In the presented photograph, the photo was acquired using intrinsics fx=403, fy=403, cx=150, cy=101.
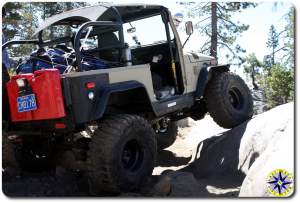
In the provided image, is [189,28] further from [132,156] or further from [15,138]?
[15,138]

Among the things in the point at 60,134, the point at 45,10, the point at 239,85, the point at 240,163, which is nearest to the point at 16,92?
the point at 60,134

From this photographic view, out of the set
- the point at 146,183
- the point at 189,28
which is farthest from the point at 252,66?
the point at 146,183

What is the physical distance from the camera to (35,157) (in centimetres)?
525

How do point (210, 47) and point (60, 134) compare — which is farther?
point (210, 47)

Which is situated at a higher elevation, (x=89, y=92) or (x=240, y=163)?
(x=89, y=92)

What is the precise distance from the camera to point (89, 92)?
4180 mm

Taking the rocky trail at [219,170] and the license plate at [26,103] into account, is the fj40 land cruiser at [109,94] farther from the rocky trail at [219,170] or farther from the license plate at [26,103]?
the rocky trail at [219,170]

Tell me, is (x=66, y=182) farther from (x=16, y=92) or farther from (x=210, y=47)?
(x=210, y=47)

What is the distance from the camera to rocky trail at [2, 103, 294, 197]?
4.05 m

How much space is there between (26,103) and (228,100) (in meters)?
3.27

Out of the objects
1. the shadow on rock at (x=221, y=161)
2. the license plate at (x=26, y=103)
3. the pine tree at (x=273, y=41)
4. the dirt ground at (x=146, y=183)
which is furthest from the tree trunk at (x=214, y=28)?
the license plate at (x=26, y=103)

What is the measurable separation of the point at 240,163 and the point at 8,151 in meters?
2.93

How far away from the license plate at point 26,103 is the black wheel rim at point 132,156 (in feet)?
3.57

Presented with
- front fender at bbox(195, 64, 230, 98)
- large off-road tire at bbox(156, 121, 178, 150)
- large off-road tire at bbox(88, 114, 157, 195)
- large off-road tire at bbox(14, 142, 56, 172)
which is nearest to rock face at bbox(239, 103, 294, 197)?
large off-road tire at bbox(88, 114, 157, 195)
